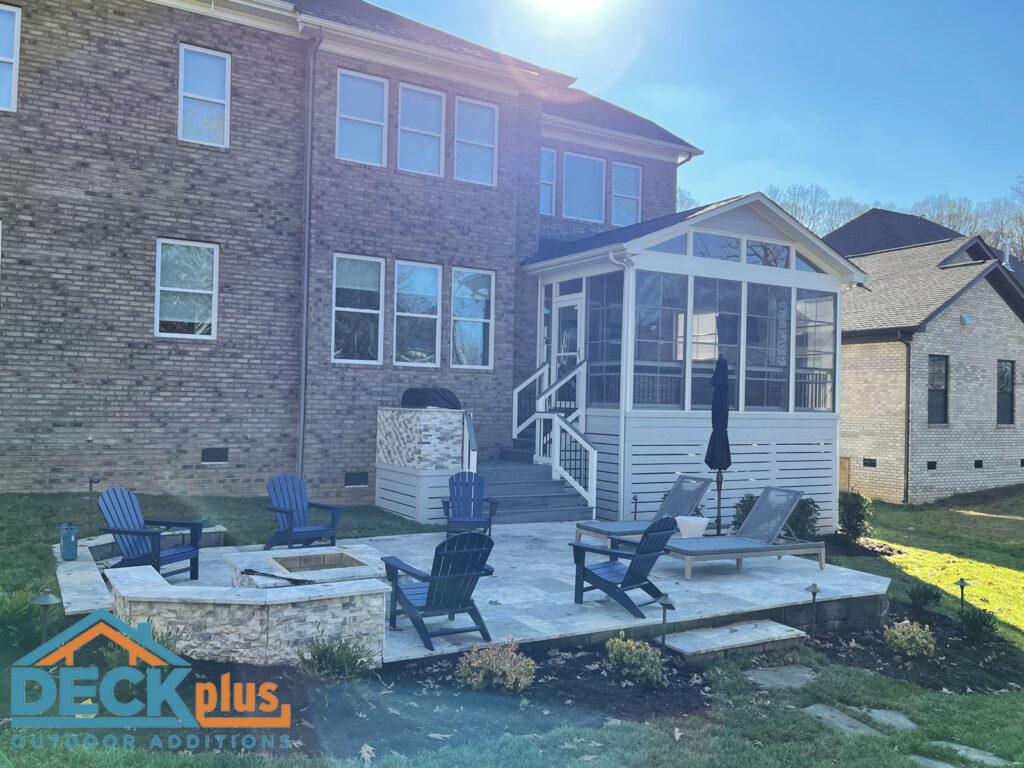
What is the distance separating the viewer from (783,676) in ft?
21.0

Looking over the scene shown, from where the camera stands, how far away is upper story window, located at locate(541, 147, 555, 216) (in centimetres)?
1753

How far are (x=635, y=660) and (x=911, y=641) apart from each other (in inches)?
118

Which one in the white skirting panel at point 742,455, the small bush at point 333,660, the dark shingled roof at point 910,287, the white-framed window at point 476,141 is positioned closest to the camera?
the small bush at point 333,660

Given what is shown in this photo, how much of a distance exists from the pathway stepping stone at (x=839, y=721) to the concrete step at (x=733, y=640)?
3.34ft

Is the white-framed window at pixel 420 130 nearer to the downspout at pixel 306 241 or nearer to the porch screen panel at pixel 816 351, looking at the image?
the downspout at pixel 306 241

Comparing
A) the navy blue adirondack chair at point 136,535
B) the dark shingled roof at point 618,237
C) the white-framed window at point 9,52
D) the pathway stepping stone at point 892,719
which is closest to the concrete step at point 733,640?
the pathway stepping stone at point 892,719

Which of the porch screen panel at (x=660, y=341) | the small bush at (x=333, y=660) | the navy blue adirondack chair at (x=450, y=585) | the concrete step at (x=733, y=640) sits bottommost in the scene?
the concrete step at (x=733, y=640)

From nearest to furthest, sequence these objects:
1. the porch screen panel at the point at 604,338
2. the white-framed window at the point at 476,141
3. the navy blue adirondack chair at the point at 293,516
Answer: the navy blue adirondack chair at the point at 293,516 < the porch screen panel at the point at 604,338 < the white-framed window at the point at 476,141

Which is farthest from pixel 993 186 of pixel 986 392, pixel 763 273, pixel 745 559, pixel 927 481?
pixel 745 559

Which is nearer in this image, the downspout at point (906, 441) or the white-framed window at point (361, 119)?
the white-framed window at point (361, 119)

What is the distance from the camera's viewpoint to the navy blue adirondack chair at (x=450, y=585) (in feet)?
20.2

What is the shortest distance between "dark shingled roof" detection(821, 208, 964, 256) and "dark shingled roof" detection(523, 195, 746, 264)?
16.9 m

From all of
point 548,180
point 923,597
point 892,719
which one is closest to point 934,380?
point 548,180

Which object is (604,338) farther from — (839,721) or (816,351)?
(839,721)
